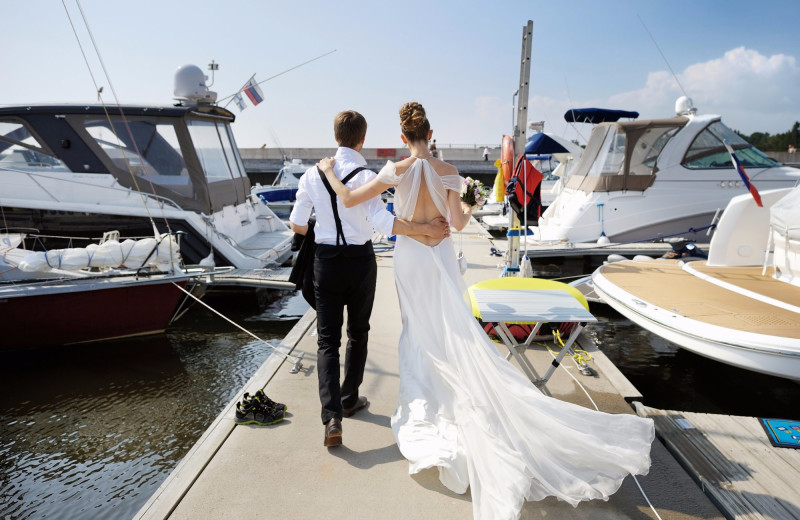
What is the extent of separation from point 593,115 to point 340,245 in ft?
46.1

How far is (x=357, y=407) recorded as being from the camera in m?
3.45

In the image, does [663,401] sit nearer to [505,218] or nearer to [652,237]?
[652,237]

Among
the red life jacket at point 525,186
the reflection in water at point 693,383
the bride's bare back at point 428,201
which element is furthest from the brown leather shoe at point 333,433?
the red life jacket at point 525,186

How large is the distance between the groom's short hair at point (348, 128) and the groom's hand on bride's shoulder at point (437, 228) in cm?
71

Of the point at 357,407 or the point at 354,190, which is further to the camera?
the point at 357,407

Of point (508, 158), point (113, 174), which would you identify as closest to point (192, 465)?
point (508, 158)

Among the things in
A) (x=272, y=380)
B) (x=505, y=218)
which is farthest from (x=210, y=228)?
(x=505, y=218)

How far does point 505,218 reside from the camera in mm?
16391

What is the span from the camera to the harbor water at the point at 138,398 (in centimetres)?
389

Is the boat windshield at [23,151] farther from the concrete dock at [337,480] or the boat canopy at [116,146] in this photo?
the concrete dock at [337,480]

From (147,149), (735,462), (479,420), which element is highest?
(147,149)

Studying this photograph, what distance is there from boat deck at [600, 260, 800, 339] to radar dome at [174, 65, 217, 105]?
7.65m

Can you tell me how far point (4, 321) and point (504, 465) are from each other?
648 centimetres

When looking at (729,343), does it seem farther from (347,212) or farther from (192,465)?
(192,465)
